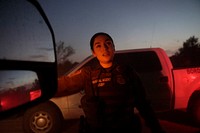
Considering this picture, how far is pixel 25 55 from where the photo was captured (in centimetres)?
107

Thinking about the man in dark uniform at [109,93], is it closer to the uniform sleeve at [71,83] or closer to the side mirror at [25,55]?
the uniform sleeve at [71,83]

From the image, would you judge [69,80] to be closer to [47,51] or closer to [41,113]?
[47,51]

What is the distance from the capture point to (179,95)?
6836 mm

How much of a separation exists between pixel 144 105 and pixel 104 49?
522 millimetres

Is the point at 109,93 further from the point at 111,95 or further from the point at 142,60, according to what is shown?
the point at 142,60

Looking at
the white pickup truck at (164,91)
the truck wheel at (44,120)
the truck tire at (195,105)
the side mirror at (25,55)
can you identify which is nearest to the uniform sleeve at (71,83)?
the side mirror at (25,55)

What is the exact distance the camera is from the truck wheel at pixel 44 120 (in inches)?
264

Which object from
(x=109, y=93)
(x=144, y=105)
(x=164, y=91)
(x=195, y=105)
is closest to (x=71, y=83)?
(x=109, y=93)

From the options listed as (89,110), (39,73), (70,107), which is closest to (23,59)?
(39,73)

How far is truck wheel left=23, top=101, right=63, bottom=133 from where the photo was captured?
22.0 feet

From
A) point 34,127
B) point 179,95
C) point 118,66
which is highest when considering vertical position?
point 118,66

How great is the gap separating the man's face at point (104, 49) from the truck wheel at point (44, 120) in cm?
446

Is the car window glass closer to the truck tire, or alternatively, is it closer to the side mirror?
the side mirror

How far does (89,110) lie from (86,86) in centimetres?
21
